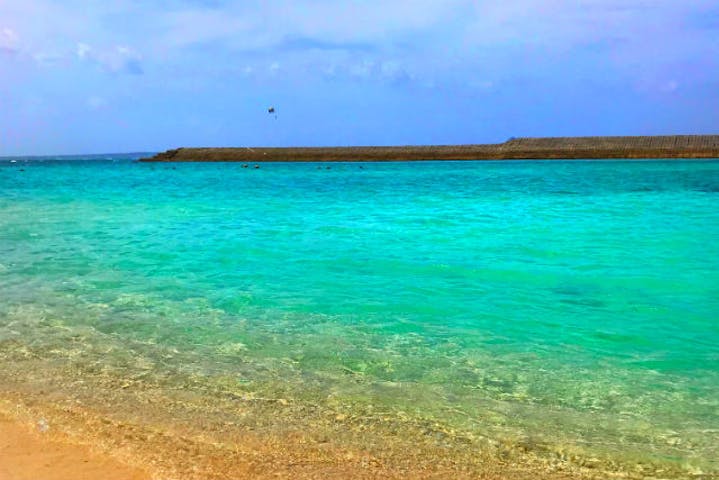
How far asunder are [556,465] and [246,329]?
3.41 meters

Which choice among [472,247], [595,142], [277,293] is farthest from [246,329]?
[595,142]

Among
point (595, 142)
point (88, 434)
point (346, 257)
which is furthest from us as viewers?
point (595, 142)

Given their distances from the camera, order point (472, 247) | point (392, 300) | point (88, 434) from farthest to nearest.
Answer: point (472, 247) < point (392, 300) < point (88, 434)

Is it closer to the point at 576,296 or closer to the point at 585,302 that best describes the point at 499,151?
the point at 576,296

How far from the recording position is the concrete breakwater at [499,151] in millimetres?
61125

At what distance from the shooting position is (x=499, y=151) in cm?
A: 7069

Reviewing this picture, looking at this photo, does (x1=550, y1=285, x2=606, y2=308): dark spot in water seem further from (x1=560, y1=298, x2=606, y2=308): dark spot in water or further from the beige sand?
the beige sand

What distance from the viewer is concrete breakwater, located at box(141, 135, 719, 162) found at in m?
61.1

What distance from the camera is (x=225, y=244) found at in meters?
12.0

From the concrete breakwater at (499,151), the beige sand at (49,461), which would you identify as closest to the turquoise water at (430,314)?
the beige sand at (49,461)

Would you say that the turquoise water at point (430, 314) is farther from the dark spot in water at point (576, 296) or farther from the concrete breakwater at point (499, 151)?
the concrete breakwater at point (499, 151)

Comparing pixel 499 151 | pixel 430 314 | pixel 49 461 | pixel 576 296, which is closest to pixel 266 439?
pixel 49 461

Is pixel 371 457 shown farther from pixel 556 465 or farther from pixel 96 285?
pixel 96 285

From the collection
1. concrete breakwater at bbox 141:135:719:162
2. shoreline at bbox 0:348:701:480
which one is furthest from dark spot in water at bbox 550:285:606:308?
concrete breakwater at bbox 141:135:719:162
